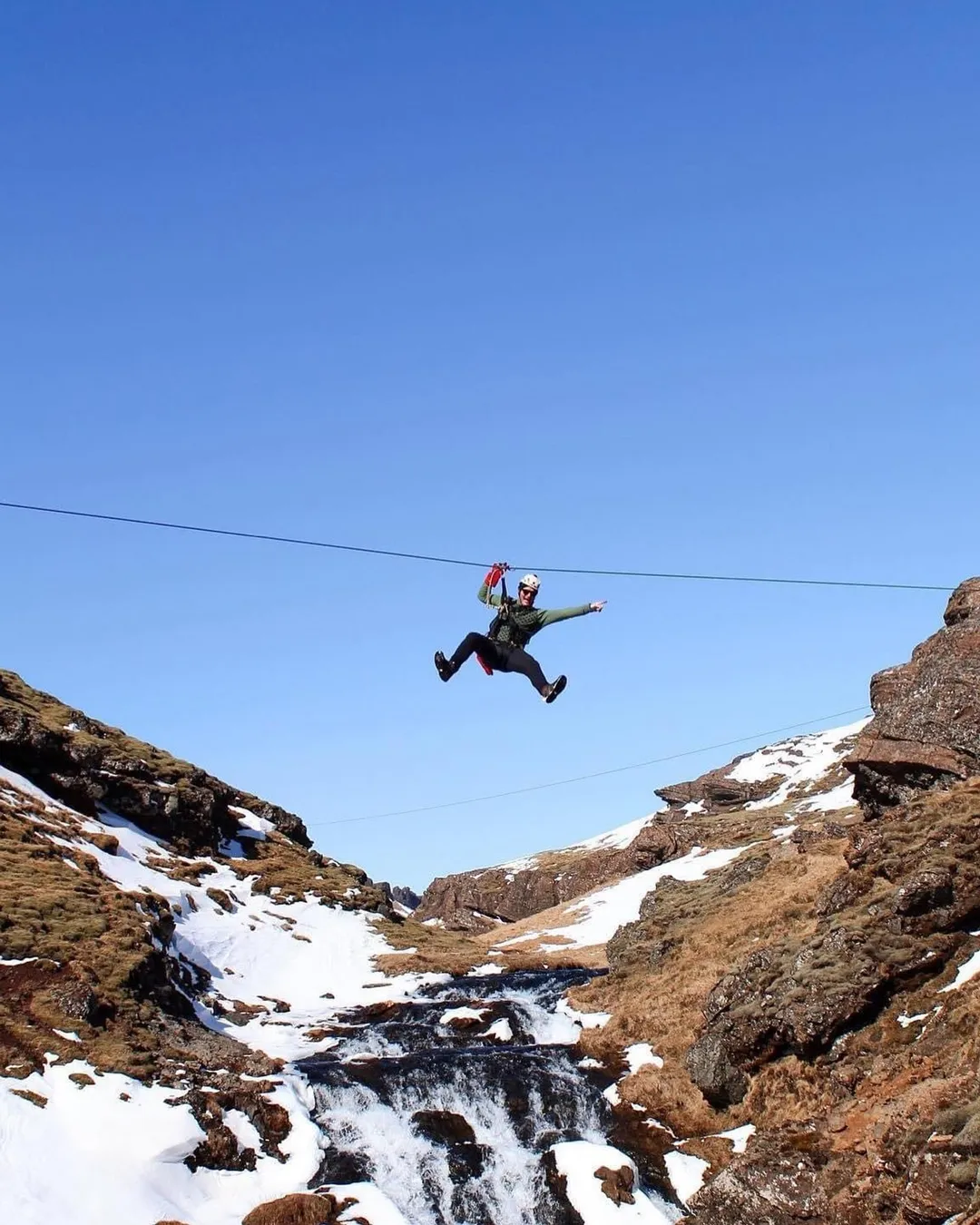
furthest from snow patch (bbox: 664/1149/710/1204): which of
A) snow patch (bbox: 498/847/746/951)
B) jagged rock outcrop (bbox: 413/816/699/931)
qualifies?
jagged rock outcrop (bbox: 413/816/699/931)

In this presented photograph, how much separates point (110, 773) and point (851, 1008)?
1692 inches

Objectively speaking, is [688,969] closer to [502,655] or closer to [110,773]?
[502,655]

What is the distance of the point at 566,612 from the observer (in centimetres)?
2183

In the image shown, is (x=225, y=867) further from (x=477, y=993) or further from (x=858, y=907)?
(x=858, y=907)

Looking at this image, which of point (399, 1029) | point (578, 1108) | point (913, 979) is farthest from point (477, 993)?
point (913, 979)

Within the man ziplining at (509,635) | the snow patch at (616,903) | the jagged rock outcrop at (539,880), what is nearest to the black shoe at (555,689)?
the man ziplining at (509,635)

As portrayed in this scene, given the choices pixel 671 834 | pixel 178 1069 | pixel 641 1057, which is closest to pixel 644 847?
pixel 671 834

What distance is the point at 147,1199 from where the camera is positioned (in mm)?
23984

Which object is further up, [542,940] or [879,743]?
[879,743]

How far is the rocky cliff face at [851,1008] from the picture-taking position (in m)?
21.3

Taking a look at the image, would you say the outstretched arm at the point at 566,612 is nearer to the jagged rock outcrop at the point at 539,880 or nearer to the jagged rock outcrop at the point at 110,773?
the jagged rock outcrop at the point at 110,773

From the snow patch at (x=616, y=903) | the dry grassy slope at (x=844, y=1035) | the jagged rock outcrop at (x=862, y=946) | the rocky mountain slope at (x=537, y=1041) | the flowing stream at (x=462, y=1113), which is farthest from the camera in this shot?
the snow patch at (x=616, y=903)

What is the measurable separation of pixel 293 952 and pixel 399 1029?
11175mm

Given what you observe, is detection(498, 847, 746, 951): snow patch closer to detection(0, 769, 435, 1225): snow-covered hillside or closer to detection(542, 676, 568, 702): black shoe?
detection(0, 769, 435, 1225): snow-covered hillside
